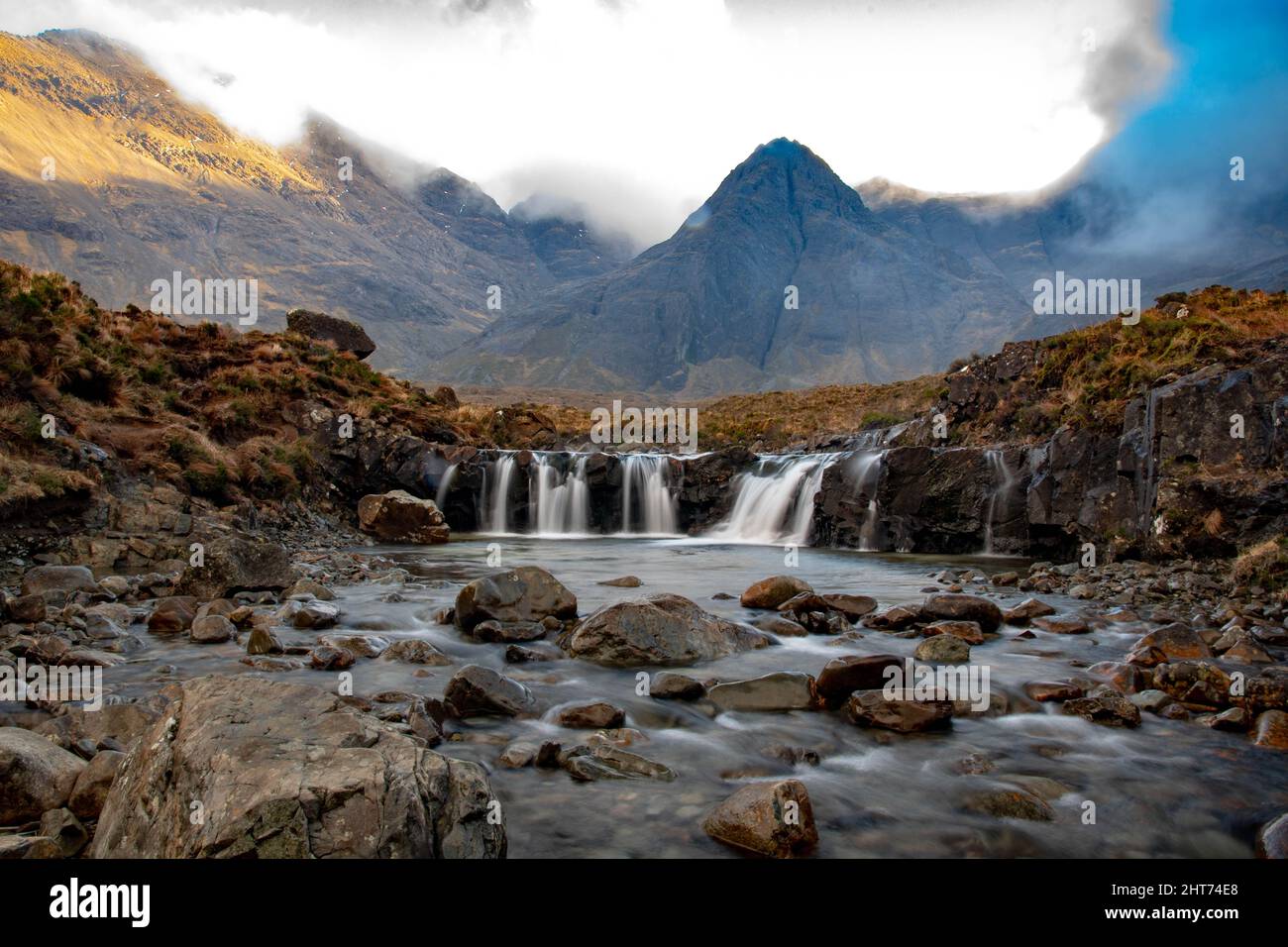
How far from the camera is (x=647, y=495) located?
34250 millimetres

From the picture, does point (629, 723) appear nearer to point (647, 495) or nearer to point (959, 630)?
point (959, 630)

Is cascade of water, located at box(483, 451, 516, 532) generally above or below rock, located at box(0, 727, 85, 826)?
above

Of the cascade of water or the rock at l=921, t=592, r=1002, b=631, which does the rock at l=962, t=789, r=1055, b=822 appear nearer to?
the rock at l=921, t=592, r=1002, b=631

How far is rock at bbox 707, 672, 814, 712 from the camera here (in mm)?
7734

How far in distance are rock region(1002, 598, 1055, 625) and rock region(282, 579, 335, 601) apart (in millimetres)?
11978

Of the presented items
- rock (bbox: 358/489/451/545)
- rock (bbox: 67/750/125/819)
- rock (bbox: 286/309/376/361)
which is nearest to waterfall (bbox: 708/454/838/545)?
rock (bbox: 358/489/451/545)

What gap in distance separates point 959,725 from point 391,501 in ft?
72.3

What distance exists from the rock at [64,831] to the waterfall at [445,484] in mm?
27257

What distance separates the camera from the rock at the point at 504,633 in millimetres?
10516

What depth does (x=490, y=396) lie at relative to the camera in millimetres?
127125

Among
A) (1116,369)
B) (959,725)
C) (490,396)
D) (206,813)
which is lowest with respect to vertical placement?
(959,725)
